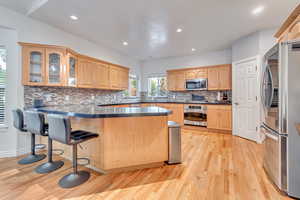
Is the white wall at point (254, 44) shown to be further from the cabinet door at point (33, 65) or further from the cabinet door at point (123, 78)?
the cabinet door at point (33, 65)


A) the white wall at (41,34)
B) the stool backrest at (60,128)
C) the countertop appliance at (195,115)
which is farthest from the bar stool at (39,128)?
the countertop appliance at (195,115)

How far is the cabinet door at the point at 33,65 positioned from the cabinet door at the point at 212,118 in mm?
4567

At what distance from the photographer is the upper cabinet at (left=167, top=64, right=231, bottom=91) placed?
452cm

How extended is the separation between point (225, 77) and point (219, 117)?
1331mm

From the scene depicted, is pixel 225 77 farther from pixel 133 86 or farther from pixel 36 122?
pixel 36 122

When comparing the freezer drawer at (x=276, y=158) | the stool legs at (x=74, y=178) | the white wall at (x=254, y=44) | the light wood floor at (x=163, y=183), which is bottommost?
the light wood floor at (x=163, y=183)

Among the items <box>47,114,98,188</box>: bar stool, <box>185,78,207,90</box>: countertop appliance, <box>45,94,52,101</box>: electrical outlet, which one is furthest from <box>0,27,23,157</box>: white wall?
<box>185,78,207,90</box>: countertop appliance

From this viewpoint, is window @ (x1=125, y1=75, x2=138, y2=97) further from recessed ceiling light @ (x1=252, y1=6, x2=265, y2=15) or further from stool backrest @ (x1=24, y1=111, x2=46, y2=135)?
recessed ceiling light @ (x1=252, y1=6, x2=265, y2=15)

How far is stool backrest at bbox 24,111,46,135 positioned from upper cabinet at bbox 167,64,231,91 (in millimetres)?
4405

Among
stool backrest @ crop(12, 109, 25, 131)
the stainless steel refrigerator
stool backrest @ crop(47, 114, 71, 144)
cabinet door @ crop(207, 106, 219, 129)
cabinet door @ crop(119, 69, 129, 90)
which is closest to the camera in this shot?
the stainless steel refrigerator

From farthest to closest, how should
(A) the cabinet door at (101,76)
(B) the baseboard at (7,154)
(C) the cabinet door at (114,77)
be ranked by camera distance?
(C) the cabinet door at (114,77) → (A) the cabinet door at (101,76) → (B) the baseboard at (7,154)

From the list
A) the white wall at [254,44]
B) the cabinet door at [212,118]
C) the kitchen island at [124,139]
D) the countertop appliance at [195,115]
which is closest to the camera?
the kitchen island at [124,139]

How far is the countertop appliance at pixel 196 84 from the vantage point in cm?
488

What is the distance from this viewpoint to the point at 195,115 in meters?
4.79
